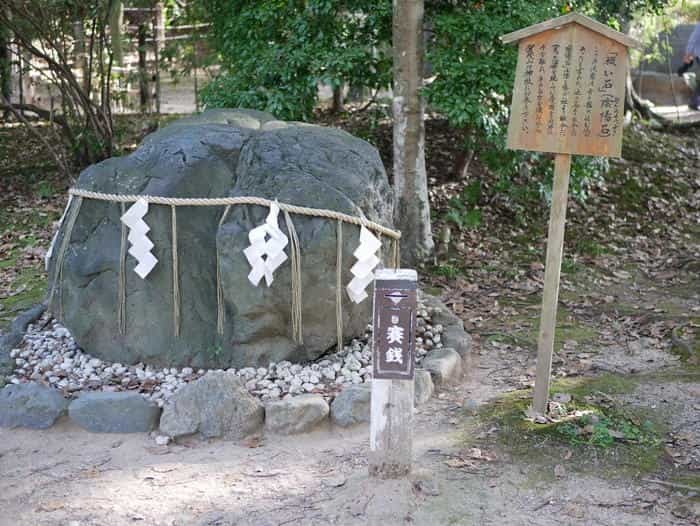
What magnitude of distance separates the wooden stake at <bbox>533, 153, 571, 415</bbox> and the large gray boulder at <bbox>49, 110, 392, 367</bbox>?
1.29m

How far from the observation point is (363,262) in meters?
5.23

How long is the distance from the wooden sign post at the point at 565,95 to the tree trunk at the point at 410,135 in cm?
291

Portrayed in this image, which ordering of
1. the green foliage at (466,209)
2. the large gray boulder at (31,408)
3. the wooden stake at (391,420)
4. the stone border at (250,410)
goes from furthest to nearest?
the green foliage at (466,209) → the large gray boulder at (31,408) → the stone border at (250,410) → the wooden stake at (391,420)

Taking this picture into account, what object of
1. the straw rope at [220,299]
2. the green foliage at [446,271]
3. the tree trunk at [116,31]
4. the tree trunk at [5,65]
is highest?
the tree trunk at [116,31]

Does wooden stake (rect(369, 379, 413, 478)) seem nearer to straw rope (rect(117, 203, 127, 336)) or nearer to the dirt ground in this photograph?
the dirt ground

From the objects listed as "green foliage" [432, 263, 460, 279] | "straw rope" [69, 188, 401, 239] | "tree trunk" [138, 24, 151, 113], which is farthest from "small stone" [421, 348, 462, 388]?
"tree trunk" [138, 24, 151, 113]

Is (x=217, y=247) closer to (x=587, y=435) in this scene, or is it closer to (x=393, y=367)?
(x=393, y=367)

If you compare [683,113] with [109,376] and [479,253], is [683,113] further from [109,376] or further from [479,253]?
[109,376]

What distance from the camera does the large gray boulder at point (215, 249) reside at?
521 cm

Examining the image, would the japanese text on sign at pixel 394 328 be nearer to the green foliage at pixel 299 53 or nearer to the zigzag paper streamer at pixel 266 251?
the zigzag paper streamer at pixel 266 251

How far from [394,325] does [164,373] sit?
2105mm

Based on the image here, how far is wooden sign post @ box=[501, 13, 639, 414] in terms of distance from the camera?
4.46 m

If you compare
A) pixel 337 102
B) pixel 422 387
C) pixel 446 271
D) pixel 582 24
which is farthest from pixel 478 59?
pixel 337 102

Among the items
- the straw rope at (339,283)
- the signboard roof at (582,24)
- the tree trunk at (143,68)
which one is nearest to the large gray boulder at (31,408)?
the straw rope at (339,283)
